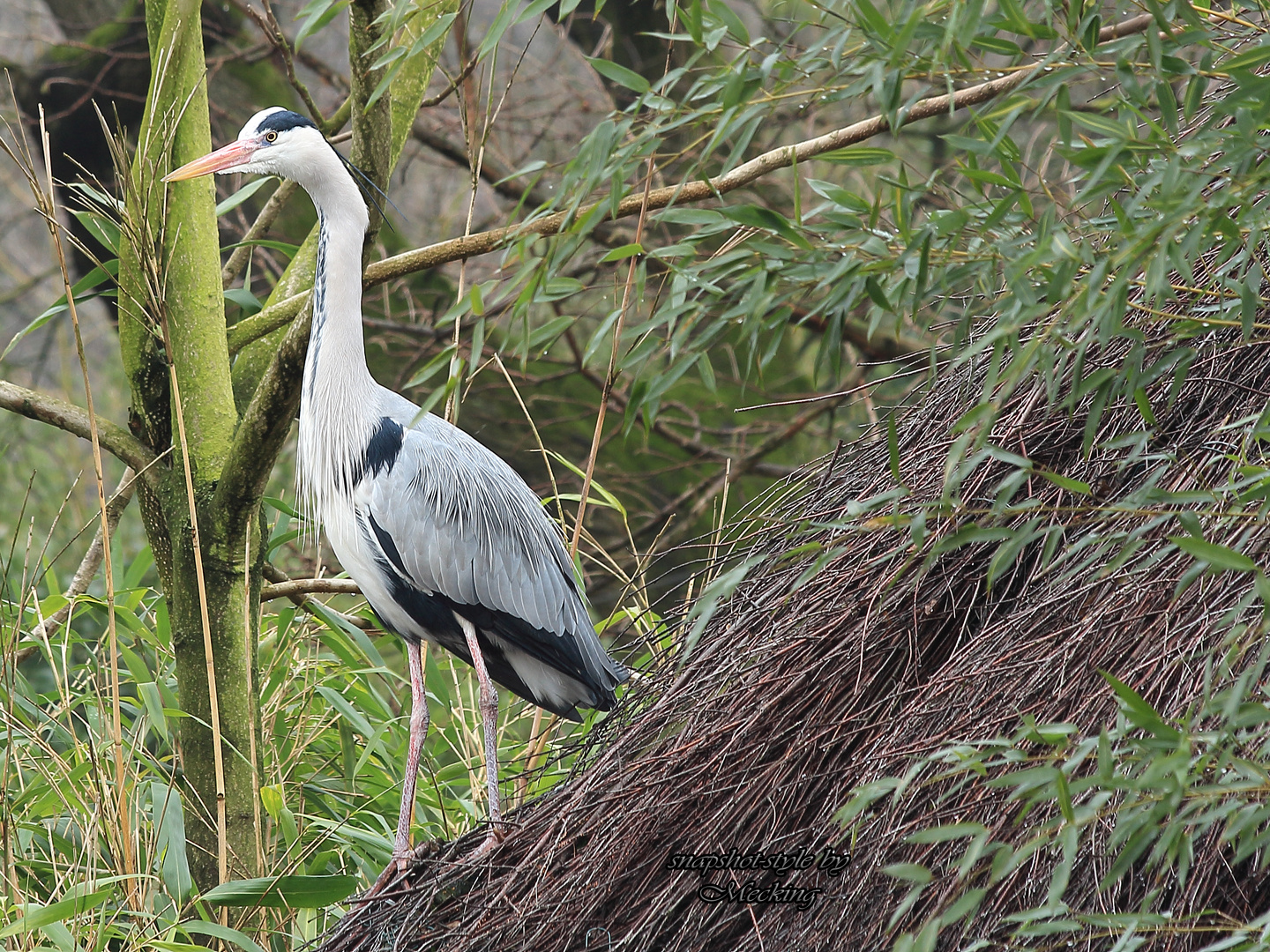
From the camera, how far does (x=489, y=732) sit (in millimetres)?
2553

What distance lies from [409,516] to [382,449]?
165mm

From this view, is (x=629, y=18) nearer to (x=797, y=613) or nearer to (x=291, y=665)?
(x=291, y=665)

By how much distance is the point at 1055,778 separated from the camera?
3.46 ft

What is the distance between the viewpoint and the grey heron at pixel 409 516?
8.59 ft

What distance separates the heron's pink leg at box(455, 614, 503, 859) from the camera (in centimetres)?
217

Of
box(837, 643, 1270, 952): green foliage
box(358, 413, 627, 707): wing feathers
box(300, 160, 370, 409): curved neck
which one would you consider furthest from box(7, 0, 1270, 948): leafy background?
box(300, 160, 370, 409): curved neck

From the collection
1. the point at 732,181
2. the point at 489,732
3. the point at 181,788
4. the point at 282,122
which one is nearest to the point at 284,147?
the point at 282,122

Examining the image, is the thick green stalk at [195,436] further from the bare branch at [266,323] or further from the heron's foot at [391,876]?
the heron's foot at [391,876]

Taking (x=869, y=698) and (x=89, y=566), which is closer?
(x=869, y=698)

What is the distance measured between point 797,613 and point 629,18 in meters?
6.41

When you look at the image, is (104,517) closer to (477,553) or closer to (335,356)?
(335,356)

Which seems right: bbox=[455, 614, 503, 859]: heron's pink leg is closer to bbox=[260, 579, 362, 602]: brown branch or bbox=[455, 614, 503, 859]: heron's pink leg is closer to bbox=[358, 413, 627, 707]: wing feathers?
bbox=[358, 413, 627, 707]: wing feathers

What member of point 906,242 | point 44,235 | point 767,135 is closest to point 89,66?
point 44,235

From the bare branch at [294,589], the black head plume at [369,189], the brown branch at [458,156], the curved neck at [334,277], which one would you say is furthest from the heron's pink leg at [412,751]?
the brown branch at [458,156]
